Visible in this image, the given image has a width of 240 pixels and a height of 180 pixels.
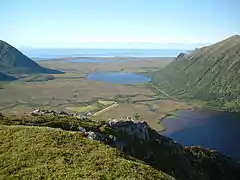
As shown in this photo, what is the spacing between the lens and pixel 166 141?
10519 cm

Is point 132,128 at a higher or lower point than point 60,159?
lower

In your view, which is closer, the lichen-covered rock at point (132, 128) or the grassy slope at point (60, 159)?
the grassy slope at point (60, 159)

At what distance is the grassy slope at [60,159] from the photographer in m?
37.0

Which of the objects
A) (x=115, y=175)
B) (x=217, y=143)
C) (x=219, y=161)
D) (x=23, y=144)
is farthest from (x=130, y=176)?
(x=217, y=143)

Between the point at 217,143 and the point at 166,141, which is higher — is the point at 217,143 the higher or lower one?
the lower one

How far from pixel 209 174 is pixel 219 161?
15.5 m

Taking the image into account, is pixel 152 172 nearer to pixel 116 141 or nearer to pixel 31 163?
pixel 31 163

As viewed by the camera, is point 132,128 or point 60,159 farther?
point 132,128

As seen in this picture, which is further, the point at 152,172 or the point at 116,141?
the point at 116,141

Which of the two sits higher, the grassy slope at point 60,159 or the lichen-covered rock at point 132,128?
the grassy slope at point 60,159

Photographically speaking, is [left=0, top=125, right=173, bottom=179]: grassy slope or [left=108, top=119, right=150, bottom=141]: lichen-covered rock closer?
[left=0, top=125, right=173, bottom=179]: grassy slope

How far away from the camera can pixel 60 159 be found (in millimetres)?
40750

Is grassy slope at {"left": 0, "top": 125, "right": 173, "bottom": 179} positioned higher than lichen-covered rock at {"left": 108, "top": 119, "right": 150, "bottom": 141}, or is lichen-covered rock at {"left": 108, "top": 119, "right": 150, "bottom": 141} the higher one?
grassy slope at {"left": 0, "top": 125, "right": 173, "bottom": 179}

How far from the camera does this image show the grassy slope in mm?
36969
